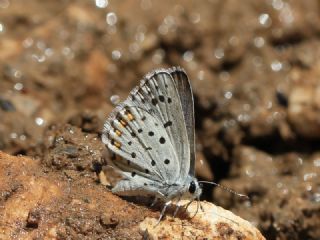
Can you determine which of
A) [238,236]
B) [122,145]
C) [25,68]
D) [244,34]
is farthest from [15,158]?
[244,34]

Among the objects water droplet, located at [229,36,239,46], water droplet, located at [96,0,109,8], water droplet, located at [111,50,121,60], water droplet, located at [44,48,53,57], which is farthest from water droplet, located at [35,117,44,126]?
water droplet, located at [229,36,239,46]

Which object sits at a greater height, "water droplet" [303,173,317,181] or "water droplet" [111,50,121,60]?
"water droplet" [111,50,121,60]

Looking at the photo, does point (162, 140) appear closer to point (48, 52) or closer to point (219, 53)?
point (48, 52)

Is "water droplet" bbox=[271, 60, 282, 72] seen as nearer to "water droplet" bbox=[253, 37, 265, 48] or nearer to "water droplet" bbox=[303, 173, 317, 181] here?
"water droplet" bbox=[253, 37, 265, 48]

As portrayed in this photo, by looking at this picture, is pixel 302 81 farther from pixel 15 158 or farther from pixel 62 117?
pixel 15 158

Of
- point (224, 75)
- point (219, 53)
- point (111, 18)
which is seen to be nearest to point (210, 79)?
point (224, 75)

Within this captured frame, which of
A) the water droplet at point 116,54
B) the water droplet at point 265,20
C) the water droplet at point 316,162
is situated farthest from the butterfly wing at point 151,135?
the water droplet at point 265,20
